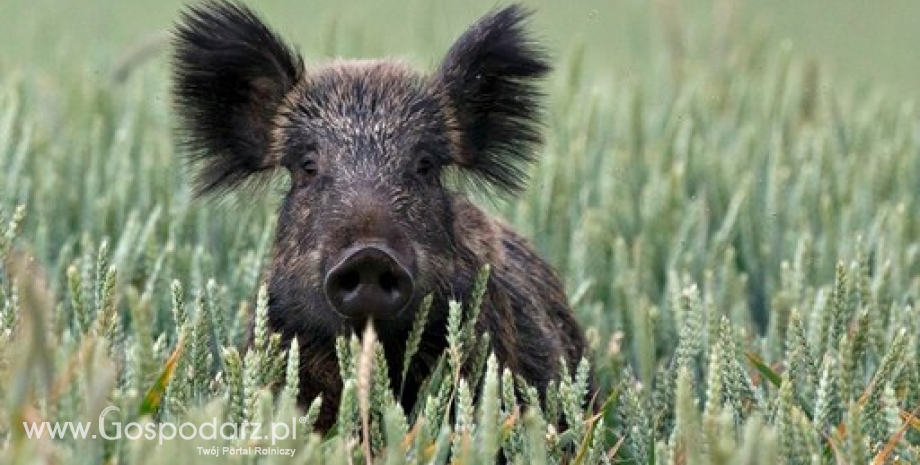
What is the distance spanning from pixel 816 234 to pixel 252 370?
3826 mm

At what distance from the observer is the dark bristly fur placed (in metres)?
5.09

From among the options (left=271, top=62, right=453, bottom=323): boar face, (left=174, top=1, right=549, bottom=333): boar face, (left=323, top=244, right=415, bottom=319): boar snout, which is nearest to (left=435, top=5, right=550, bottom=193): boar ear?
(left=174, top=1, right=549, bottom=333): boar face

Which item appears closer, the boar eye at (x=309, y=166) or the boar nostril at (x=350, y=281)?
the boar nostril at (x=350, y=281)

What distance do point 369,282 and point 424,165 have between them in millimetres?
801

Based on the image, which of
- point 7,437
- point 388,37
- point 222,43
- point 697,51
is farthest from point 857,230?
point 388,37

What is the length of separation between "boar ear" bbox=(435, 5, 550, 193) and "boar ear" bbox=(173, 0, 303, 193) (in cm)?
48

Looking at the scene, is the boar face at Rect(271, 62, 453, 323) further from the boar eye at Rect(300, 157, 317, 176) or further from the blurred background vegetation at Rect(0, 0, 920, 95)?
the blurred background vegetation at Rect(0, 0, 920, 95)

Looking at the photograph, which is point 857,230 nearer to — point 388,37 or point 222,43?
point 222,43

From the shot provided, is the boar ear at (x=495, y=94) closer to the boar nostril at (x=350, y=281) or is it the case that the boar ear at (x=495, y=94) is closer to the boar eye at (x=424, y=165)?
the boar eye at (x=424, y=165)

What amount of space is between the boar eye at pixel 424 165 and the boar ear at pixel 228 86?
0.52m

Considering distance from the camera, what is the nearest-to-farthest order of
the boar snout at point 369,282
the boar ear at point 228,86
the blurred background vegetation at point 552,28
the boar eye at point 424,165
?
the boar snout at point 369,282, the boar eye at point 424,165, the boar ear at point 228,86, the blurred background vegetation at point 552,28

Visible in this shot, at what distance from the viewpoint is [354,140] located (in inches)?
207

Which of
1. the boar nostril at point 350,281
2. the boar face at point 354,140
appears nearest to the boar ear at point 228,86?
the boar face at point 354,140

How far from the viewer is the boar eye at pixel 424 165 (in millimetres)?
5320
